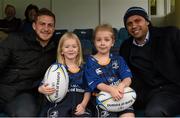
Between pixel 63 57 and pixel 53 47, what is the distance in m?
0.23

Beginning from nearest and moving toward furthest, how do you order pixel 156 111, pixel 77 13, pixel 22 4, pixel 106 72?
pixel 156 111
pixel 106 72
pixel 77 13
pixel 22 4

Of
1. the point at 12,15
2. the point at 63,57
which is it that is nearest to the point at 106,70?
the point at 63,57

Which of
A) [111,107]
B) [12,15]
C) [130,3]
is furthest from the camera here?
[130,3]

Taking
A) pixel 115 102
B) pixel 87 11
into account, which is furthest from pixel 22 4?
pixel 115 102

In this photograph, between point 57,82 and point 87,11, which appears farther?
point 87,11

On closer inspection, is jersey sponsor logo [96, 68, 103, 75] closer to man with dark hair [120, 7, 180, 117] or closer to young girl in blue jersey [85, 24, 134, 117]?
young girl in blue jersey [85, 24, 134, 117]

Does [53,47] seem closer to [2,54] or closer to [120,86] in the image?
[2,54]

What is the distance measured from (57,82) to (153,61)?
940mm

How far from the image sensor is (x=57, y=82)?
3.09 metres

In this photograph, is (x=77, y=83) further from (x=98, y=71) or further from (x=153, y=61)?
(x=153, y=61)

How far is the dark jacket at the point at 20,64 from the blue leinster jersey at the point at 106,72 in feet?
1.59

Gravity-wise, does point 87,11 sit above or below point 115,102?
above

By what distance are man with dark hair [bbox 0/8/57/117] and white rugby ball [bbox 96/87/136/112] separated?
636 millimetres

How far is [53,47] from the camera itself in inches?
141
